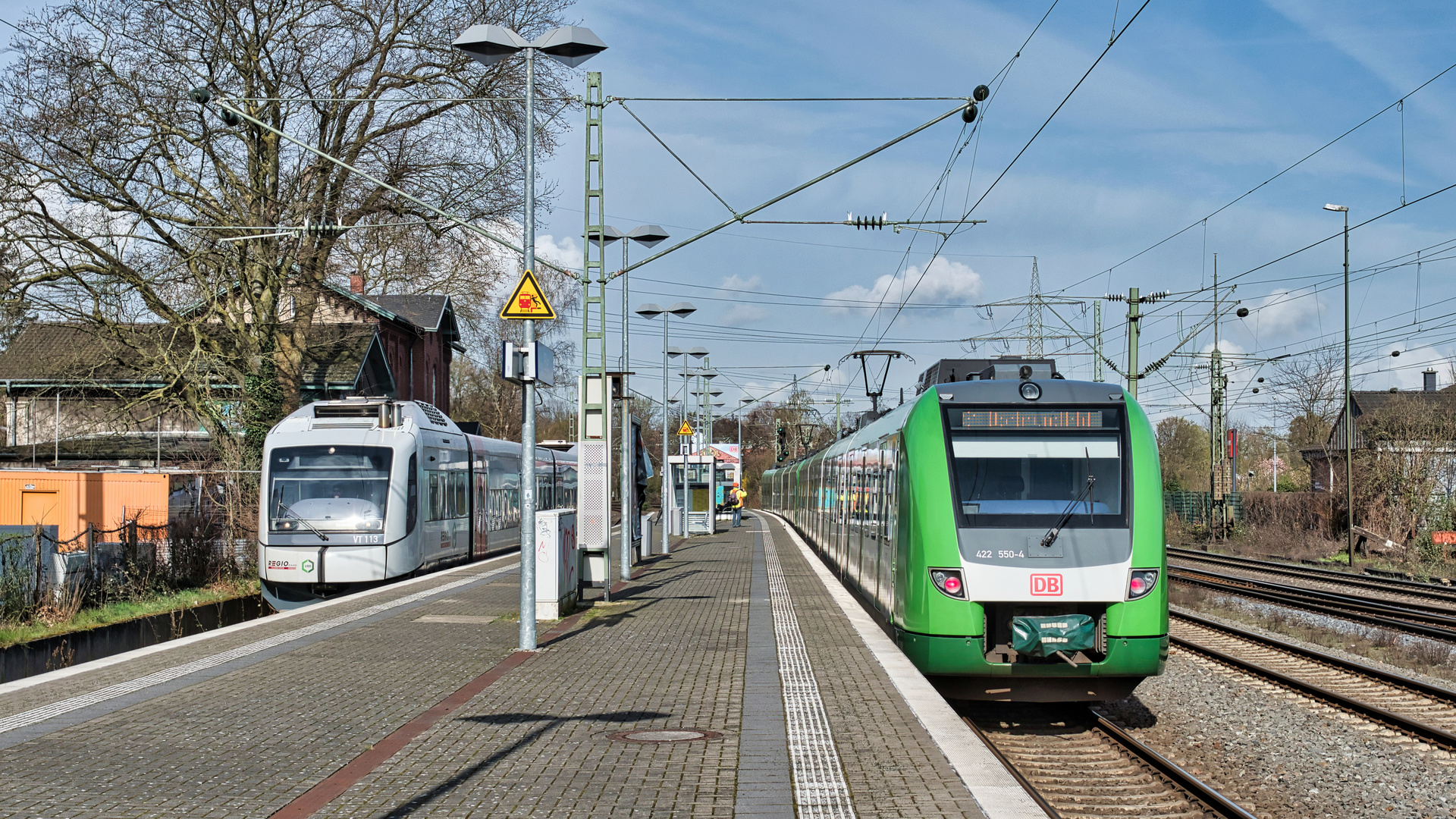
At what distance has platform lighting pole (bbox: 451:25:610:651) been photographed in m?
12.4

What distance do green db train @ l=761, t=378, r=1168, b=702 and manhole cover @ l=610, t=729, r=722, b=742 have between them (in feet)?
8.50

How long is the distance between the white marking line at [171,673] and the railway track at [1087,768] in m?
6.33

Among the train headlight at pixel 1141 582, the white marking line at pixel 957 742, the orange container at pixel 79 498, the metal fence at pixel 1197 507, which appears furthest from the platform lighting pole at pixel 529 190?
the metal fence at pixel 1197 507

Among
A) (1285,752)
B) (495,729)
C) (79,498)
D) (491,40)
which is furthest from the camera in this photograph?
(79,498)

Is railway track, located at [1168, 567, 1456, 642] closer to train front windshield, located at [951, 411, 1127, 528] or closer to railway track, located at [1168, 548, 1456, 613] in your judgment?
railway track, located at [1168, 548, 1456, 613]

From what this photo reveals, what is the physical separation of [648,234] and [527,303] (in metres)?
8.91

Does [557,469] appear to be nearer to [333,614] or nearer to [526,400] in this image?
[333,614]

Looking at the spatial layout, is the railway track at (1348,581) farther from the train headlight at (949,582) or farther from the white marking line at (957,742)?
the train headlight at (949,582)

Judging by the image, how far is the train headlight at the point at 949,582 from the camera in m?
9.99

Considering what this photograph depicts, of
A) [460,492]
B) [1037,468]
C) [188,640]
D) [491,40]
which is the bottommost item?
[188,640]

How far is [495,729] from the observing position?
27.1 ft

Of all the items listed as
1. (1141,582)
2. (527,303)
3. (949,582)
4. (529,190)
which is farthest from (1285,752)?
(529,190)

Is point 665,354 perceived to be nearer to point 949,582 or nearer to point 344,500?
point 344,500

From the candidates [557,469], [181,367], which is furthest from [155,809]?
[557,469]
